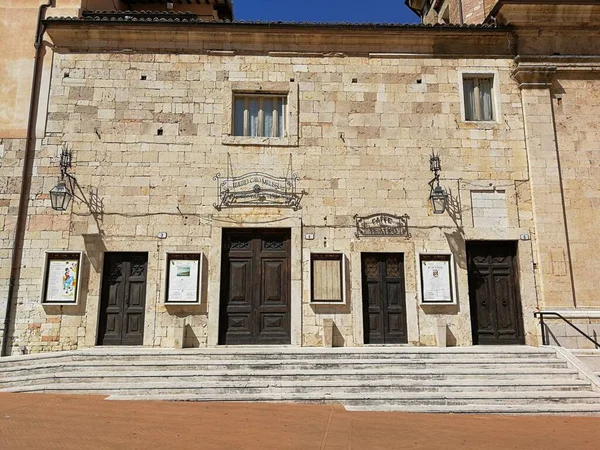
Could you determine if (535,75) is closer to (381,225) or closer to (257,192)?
(381,225)

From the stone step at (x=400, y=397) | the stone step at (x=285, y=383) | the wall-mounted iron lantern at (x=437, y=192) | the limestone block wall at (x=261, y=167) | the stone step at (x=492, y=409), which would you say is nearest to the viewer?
the stone step at (x=492, y=409)

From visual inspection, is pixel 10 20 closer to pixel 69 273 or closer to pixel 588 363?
pixel 69 273

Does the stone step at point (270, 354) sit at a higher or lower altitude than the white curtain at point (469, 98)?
lower

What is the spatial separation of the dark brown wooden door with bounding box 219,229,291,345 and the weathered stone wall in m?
6.00

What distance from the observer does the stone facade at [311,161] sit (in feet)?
34.3

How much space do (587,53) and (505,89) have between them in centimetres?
225

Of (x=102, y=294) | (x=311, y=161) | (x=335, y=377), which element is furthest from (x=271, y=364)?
(x=311, y=161)

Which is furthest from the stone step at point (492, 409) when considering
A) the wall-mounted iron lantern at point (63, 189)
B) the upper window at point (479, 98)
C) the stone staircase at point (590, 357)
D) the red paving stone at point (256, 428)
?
the wall-mounted iron lantern at point (63, 189)

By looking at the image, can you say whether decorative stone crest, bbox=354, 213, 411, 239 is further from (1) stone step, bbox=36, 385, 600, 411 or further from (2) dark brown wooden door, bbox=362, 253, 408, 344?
(1) stone step, bbox=36, 385, 600, 411

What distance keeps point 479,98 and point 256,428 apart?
31.5ft

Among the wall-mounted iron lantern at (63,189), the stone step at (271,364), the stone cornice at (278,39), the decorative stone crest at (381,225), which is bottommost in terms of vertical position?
the stone step at (271,364)

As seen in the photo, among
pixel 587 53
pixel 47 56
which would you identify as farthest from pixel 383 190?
pixel 47 56

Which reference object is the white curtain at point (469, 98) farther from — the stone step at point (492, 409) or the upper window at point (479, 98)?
the stone step at point (492, 409)

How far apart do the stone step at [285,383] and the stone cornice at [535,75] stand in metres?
7.04
